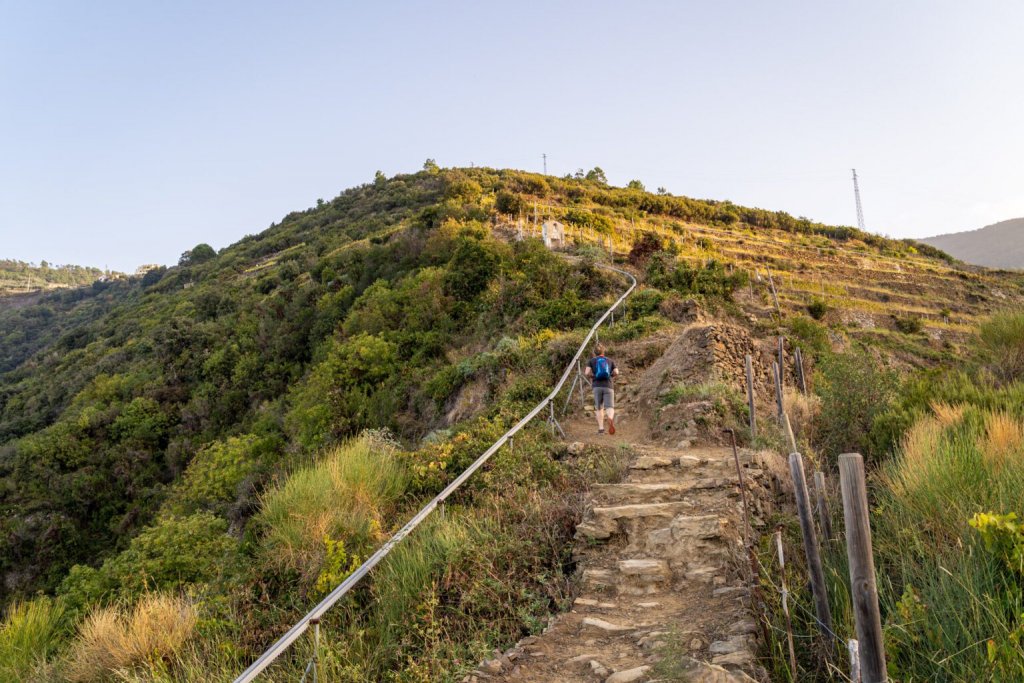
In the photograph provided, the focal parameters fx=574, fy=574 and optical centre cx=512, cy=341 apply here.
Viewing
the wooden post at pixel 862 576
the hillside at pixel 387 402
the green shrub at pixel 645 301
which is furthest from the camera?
the green shrub at pixel 645 301

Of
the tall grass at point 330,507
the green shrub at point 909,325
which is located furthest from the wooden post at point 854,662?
the green shrub at point 909,325

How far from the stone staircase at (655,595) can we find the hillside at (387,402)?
0.28 metres

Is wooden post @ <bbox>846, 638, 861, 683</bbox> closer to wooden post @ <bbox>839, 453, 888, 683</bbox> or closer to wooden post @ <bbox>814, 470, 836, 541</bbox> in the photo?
wooden post @ <bbox>839, 453, 888, 683</bbox>

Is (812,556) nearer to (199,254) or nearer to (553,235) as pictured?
(553,235)

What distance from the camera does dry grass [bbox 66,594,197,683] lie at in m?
4.43

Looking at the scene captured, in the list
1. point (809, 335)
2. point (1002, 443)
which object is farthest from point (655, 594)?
point (809, 335)

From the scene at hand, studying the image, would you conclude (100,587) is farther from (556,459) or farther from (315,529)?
(556,459)

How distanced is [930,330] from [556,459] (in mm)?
29824

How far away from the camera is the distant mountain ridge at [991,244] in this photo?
96.9m

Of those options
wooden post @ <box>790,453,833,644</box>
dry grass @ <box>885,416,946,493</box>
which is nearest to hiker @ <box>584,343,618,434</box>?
dry grass @ <box>885,416,946,493</box>

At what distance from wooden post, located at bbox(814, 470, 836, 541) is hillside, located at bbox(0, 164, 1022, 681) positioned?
203 cm

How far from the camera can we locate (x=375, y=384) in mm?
18609

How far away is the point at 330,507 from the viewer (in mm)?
6219

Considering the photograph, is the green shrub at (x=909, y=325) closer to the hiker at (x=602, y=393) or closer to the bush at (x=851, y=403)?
the bush at (x=851, y=403)
